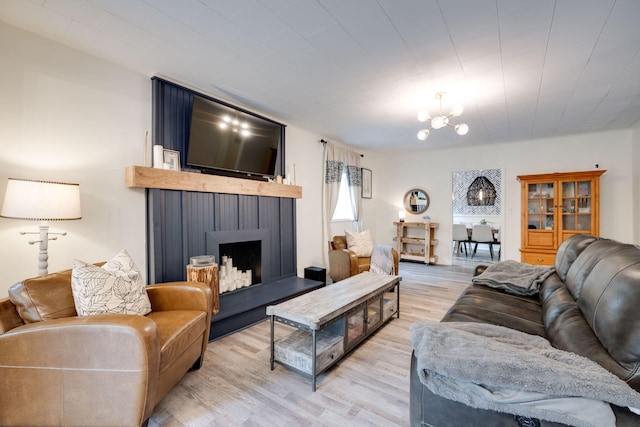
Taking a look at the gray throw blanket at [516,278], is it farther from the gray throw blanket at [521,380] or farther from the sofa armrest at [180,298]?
the sofa armrest at [180,298]

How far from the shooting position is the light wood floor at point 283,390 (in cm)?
153

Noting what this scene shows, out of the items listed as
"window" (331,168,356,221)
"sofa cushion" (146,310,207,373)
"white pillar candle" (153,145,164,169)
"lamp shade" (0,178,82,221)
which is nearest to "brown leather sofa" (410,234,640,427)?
"sofa cushion" (146,310,207,373)

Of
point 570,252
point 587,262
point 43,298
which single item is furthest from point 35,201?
point 570,252

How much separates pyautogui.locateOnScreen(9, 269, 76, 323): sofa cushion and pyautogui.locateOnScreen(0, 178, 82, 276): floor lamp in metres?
0.43

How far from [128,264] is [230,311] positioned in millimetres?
1041

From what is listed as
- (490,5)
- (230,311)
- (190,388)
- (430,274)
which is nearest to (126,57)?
(230,311)

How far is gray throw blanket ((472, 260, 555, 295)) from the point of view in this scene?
2.28 m

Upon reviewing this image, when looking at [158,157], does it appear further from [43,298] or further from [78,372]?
[78,372]

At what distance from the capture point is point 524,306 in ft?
6.75

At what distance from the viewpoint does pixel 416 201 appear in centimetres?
633

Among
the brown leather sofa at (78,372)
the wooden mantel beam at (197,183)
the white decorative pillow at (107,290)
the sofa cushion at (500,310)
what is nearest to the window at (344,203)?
the wooden mantel beam at (197,183)

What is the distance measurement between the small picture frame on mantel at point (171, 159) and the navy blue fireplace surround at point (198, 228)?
80 millimetres

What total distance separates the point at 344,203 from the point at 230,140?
119 inches

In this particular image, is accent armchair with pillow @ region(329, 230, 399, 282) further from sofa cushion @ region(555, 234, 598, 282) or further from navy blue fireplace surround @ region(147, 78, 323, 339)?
sofa cushion @ region(555, 234, 598, 282)
